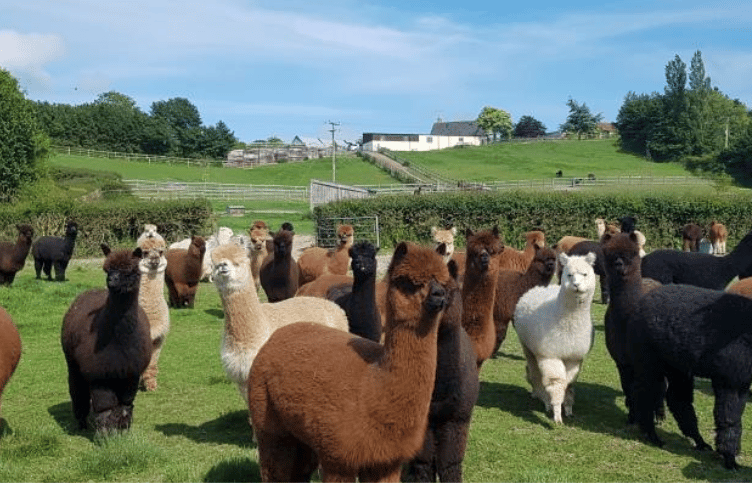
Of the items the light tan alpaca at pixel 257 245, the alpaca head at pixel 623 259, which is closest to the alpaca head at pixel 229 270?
the alpaca head at pixel 623 259

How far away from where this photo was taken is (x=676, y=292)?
7355 mm

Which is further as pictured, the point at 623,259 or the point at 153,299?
the point at 153,299

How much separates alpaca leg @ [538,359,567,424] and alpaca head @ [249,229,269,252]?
9245 mm

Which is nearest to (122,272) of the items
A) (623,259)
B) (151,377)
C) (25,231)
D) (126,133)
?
(151,377)

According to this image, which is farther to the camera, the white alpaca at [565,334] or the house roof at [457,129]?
the house roof at [457,129]

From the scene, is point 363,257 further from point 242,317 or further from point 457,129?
point 457,129

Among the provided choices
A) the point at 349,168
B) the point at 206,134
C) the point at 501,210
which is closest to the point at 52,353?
the point at 501,210

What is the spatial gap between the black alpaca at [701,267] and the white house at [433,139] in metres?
116

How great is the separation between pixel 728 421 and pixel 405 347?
13.7 ft

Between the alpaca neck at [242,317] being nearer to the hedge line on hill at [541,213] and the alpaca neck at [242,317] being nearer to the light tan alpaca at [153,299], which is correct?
the light tan alpaca at [153,299]

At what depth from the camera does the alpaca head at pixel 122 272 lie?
22.6 feet

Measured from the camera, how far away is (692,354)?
6.83 m

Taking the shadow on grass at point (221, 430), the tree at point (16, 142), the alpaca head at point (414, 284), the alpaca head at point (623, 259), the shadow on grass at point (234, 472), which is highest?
the tree at point (16, 142)

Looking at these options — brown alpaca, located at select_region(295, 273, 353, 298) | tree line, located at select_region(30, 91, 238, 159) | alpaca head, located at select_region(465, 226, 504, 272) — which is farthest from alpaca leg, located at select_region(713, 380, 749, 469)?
tree line, located at select_region(30, 91, 238, 159)
